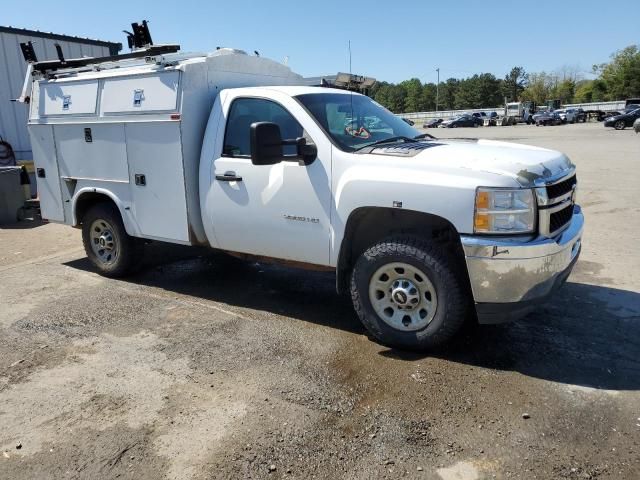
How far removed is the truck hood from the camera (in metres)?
3.65

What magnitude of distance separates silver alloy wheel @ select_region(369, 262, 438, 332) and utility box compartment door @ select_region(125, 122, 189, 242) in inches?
83.8

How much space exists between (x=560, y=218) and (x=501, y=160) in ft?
2.16

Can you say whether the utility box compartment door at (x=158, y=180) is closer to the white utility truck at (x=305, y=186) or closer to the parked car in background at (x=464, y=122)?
the white utility truck at (x=305, y=186)

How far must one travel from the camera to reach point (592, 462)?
2.84 m

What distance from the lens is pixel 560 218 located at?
13.1ft

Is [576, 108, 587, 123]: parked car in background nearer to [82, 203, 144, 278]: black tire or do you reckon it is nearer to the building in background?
the building in background

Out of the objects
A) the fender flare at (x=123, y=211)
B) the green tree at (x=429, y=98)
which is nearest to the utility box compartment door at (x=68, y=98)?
the fender flare at (x=123, y=211)

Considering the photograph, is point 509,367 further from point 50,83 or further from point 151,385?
point 50,83

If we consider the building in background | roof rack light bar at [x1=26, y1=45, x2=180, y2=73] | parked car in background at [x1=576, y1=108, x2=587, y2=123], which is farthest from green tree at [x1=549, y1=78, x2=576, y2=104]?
roof rack light bar at [x1=26, y1=45, x2=180, y2=73]

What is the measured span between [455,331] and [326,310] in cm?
156

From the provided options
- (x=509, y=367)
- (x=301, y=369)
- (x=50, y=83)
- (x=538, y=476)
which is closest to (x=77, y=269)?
(x=50, y=83)

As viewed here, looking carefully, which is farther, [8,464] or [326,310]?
[326,310]

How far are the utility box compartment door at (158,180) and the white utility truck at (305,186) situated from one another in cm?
2

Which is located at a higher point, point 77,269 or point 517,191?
point 517,191
